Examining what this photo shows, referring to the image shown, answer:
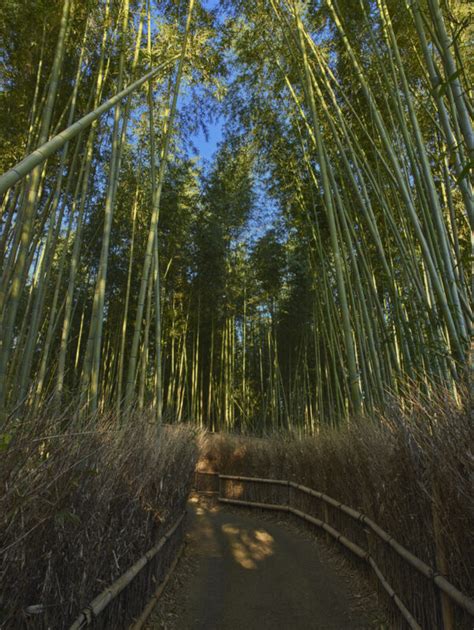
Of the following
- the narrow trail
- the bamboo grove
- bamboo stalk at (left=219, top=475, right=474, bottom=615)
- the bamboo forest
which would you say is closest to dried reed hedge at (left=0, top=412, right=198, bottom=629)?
the bamboo forest

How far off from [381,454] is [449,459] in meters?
0.96

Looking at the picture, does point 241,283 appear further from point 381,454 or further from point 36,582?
point 36,582

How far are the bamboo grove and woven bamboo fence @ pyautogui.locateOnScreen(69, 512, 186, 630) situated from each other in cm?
75

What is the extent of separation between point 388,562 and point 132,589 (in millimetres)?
1381

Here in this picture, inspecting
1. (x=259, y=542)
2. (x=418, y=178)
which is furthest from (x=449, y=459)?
(x=259, y=542)

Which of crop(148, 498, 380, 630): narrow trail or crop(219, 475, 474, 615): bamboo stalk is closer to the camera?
crop(219, 475, 474, 615): bamboo stalk

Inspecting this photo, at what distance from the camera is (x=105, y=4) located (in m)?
4.30

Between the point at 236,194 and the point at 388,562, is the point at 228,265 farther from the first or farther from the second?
the point at 388,562

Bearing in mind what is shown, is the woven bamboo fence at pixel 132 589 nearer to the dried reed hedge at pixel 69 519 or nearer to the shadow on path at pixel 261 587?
the dried reed hedge at pixel 69 519

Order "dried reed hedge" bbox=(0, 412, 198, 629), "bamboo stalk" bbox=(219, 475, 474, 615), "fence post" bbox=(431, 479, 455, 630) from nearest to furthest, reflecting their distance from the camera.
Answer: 1. "dried reed hedge" bbox=(0, 412, 198, 629)
2. "bamboo stalk" bbox=(219, 475, 474, 615)
3. "fence post" bbox=(431, 479, 455, 630)

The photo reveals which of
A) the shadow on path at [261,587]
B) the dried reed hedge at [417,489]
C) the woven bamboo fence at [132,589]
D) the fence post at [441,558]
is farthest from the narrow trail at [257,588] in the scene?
the fence post at [441,558]

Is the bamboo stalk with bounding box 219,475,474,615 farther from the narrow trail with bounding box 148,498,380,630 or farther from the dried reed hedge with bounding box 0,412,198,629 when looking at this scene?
the dried reed hedge with bounding box 0,412,198,629

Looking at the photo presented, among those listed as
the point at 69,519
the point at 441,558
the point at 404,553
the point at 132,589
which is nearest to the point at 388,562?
the point at 404,553

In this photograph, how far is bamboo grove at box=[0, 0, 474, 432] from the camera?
2.66 m
